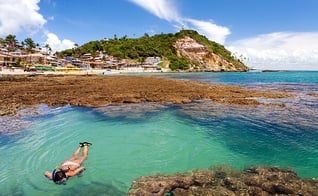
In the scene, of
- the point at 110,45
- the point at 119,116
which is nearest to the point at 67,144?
the point at 119,116

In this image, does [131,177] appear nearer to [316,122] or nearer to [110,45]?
[316,122]

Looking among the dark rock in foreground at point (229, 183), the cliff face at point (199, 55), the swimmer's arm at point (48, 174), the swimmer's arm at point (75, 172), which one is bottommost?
the swimmer's arm at point (48, 174)

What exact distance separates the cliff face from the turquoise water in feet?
524

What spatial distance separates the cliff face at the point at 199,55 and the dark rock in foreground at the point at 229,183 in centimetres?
16840

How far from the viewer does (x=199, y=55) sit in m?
184

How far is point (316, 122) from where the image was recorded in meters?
17.4

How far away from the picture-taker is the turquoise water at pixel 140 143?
9.74 meters

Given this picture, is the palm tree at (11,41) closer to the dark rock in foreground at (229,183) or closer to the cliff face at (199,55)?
the cliff face at (199,55)

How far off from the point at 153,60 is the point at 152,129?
14826 centimetres

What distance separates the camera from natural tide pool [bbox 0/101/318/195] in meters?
9.70

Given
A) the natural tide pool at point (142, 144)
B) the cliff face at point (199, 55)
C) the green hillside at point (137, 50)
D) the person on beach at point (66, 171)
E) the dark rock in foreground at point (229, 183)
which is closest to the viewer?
the dark rock in foreground at point (229, 183)

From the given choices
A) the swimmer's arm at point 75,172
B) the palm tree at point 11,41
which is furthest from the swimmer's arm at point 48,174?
the palm tree at point 11,41

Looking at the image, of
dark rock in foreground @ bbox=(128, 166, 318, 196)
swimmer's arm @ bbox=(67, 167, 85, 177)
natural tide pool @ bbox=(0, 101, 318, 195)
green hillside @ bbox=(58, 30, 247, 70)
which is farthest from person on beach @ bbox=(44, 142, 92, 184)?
green hillside @ bbox=(58, 30, 247, 70)

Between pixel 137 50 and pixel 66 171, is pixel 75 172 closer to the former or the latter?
pixel 66 171
